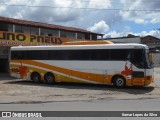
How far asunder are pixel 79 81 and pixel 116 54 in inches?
146

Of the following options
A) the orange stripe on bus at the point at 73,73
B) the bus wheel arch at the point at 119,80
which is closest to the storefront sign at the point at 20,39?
the orange stripe on bus at the point at 73,73

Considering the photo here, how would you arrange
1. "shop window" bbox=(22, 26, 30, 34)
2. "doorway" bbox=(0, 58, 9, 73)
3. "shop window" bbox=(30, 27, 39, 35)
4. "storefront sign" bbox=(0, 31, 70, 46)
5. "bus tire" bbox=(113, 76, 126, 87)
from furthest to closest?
1. "shop window" bbox=(30, 27, 39, 35)
2. "shop window" bbox=(22, 26, 30, 34)
3. "doorway" bbox=(0, 58, 9, 73)
4. "storefront sign" bbox=(0, 31, 70, 46)
5. "bus tire" bbox=(113, 76, 126, 87)

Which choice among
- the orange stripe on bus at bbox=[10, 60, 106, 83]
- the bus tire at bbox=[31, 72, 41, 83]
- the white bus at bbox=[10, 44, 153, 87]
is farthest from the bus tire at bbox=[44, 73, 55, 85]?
the bus tire at bbox=[31, 72, 41, 83]

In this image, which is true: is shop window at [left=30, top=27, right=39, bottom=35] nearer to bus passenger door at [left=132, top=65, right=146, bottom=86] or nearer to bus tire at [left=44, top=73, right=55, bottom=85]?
bus tire at [left=44, top=73, right=55, bottom=85]

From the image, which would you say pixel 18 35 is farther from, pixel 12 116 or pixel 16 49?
pixel 12 116

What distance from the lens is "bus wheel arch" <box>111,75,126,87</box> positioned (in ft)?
77.0

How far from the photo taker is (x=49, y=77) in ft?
88.8

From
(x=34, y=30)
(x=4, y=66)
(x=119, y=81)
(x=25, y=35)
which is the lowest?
(x=119, y=81)

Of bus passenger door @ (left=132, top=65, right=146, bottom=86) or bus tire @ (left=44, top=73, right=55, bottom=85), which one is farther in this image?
bus tire @ (left=44, top=73, right=55, bottom=85)

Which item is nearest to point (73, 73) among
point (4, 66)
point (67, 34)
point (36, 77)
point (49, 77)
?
point (49, 77)

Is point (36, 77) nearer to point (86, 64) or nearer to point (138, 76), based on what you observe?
point (86, 64)

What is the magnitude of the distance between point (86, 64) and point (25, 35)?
12806 millimetres

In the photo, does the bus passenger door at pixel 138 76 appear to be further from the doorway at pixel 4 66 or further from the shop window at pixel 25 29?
the shop window at pixel 25 29

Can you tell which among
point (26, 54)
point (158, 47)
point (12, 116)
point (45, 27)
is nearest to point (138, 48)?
point (26, 54)
